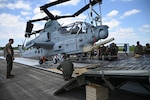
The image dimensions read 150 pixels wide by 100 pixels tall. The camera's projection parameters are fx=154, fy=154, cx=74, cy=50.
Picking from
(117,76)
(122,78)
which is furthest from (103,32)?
(117,76)

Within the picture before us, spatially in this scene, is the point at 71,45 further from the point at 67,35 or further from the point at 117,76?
the point at 117,76

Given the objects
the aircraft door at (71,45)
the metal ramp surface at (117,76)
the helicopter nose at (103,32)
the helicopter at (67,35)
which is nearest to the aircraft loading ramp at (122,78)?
the metal ramp surface at (117,76)

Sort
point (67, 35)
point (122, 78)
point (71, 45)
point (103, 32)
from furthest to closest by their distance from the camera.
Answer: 1. point (67, 35)
2. point (71, 45)
3. point (103, 32)
4. point (122, 78)

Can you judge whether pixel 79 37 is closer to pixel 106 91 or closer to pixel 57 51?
pixel 57 51

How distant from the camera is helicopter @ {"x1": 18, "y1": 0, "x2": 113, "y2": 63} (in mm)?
9597

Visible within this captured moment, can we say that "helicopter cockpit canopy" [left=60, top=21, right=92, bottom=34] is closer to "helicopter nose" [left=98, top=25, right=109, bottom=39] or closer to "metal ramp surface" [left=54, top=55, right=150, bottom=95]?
"helicopter nose" [left=98, top=25, right=109, bottom=39]

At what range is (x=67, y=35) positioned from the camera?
35.5ft

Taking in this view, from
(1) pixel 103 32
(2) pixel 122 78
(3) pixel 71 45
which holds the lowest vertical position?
(2) pixel 122 78

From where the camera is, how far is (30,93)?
4320 millimetres

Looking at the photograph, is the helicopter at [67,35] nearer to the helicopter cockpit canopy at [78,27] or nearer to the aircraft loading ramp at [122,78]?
the helicopter cockpit canopy at [78,27]

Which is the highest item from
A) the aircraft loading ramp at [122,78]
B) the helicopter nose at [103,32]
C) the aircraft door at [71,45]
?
the helicopter nose at [103,32]

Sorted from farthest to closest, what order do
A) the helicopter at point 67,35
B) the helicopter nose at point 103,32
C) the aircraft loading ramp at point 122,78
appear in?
the helicopter at point 67,35 < the helicopter nose at point 103,32 < the aircraft loading ramp at point 122,78

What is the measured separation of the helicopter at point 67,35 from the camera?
9597mm

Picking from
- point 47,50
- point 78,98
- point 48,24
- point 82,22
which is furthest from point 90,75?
point 48,24
